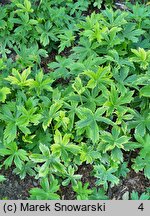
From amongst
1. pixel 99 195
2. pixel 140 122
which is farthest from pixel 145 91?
pixel 99 195

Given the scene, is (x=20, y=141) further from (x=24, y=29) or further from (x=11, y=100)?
(x=24, y=29)

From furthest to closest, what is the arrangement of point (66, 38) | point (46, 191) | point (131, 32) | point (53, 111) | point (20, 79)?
point (66, 38) < point (131, 32) < point (20, 79) < point (53, 111) < point (46, 191)

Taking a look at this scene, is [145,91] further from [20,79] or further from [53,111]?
[20,79]

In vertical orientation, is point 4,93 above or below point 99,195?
above

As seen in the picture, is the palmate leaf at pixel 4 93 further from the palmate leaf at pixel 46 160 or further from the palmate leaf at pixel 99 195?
the palmate leaf at pixel 99 195

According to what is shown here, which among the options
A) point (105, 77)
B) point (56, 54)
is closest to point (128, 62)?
point (105, 77)

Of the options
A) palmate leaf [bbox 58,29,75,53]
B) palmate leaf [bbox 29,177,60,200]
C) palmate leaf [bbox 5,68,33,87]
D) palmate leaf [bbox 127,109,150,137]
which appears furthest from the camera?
palmate leaf [bbox 58,29,75,53]

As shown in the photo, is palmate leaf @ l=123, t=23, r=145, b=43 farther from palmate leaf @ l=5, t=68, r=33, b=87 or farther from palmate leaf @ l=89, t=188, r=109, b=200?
palmate leaf @ l=89, t=188, r=109, b=200

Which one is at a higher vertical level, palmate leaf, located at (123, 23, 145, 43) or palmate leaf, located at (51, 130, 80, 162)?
palmate leaf, located at (123, 23, 145, 43)

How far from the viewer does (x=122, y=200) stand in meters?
3.28

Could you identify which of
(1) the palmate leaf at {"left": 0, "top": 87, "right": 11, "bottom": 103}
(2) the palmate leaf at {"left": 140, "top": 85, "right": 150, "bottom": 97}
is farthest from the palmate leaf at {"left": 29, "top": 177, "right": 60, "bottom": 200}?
(2) the palmate leaf at {"left": 140, "top": 85, "right": 150, "bottom": 97}

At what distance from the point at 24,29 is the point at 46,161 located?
5.09 ft

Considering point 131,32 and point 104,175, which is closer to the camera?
point 104,175

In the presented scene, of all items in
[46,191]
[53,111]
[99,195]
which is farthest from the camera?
[53,111]
